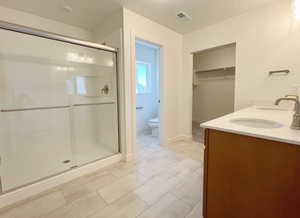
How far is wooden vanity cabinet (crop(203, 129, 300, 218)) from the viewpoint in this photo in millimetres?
810

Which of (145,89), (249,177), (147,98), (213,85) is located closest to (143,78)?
(145,89)

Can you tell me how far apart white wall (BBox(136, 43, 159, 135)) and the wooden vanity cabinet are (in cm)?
275

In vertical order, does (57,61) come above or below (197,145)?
above

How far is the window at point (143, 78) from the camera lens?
3.78 meters

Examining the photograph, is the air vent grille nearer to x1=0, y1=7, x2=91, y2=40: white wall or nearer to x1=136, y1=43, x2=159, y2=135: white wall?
x1=136, y1=43, x2=159, y2=135: white wall

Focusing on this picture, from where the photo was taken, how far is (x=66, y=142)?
2311mm

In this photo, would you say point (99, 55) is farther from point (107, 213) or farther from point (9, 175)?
point (107, 213)

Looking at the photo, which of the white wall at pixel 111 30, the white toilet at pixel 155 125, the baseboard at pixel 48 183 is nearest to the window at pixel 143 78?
the white toilet at pixel 155 125

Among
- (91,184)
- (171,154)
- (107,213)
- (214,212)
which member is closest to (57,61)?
(91,184)

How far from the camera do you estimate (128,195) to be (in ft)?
5.02

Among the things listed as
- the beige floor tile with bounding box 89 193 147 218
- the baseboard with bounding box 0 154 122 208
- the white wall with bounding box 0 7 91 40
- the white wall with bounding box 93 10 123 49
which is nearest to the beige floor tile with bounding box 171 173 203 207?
the beige floor tile with bounding box 89 193 147 218

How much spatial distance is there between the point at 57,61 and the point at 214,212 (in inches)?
107

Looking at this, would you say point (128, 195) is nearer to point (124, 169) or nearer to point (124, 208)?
point (124, 208)

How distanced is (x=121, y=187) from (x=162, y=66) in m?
2.12
